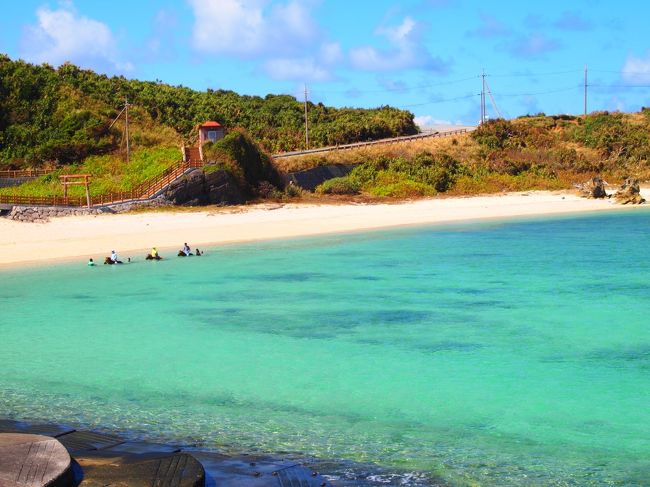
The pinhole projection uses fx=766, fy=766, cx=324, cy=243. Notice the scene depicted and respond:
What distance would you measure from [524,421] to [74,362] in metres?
8.14

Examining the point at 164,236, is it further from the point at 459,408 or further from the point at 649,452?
the point at 649,452

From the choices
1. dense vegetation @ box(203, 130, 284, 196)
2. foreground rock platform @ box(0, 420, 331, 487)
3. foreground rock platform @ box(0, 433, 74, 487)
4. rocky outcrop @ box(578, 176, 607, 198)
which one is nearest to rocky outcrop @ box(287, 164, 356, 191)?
dense vegetation @ box(203, 130, 284, 196)

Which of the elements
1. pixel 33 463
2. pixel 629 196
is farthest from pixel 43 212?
pixel 629 196

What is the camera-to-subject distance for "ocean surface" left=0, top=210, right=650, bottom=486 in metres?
9.44

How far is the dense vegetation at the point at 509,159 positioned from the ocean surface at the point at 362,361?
27.6 meters

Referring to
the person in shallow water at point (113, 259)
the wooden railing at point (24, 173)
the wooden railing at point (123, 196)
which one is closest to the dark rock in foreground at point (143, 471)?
the person in shallow water at point (113, 259)

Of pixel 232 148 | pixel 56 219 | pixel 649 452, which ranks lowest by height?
pixel 649 452

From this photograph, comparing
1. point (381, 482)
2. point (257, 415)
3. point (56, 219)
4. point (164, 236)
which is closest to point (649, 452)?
point (381, 482)

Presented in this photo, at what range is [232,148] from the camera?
145ft

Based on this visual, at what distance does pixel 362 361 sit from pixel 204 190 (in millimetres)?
28508

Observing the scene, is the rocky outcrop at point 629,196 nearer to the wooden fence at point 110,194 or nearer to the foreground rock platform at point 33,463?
the wooden fence at point 110,194

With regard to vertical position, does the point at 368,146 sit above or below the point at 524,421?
above

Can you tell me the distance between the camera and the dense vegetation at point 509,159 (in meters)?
53.7

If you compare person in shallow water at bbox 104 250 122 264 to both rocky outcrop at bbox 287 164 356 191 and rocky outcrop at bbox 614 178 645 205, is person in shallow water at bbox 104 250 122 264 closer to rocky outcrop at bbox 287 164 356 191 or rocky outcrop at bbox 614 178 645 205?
rocky outcrop at bbox 287 164 356 191
